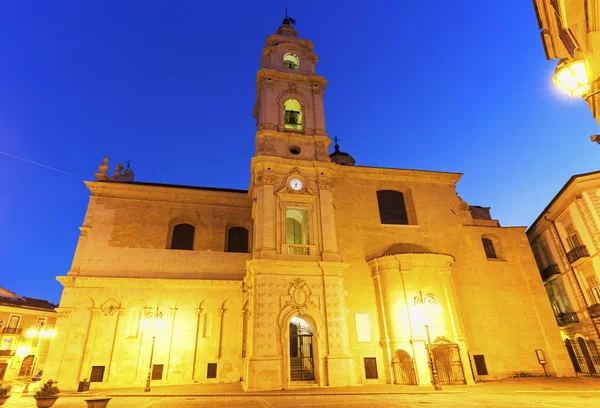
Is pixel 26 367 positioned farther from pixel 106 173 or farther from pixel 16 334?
pixel 106 173

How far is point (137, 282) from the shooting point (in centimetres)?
2044

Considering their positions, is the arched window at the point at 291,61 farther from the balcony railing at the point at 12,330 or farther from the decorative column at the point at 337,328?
the balcony railing at the point at 12,330

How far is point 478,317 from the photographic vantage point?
65.0 ft

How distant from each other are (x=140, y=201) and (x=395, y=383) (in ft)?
63.2

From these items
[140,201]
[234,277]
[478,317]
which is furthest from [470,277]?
[140,201]

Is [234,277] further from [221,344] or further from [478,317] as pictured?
[478,317]

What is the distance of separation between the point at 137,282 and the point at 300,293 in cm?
1034

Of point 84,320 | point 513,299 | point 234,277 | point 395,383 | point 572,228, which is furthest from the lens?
point 572,228

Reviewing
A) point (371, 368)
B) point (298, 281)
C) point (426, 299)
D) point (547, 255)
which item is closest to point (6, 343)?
point (298, 281)

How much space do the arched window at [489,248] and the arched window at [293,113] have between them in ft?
48.9

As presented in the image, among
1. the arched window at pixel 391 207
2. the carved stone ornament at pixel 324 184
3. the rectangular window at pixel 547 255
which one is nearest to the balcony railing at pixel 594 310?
the rectangular window at pixel 547 255

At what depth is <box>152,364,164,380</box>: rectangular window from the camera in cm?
1870

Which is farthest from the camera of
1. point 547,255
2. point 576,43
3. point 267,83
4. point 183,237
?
point 547,255

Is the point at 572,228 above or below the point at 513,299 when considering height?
above
